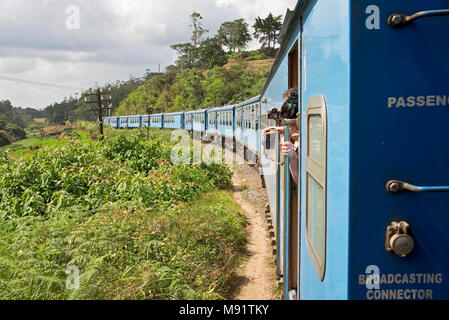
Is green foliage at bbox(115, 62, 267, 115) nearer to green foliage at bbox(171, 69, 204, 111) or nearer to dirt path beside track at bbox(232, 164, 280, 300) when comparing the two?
green foliage at bbox(171, 69, 204, 111)

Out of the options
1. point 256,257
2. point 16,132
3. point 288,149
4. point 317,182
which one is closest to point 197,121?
point 16,132

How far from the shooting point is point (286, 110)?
3.22 metres

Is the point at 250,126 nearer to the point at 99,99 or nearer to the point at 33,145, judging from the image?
the point at 33,145

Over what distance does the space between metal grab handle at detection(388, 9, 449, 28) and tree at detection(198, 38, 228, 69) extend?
84265 millimetres

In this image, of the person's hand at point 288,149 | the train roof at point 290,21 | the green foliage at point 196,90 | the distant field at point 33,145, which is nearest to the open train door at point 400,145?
the train roof at point 290,21

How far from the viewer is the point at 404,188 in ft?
4.75

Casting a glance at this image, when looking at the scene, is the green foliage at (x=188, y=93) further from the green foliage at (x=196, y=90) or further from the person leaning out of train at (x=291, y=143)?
the person leaning out of train at (x=291, y=143)

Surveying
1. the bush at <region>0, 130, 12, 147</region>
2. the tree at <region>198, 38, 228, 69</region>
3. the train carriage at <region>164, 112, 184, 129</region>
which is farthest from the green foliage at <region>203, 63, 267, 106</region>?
the bush at <region>0, 130, 12, 147</region>

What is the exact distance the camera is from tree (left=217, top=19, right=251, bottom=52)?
271 feet

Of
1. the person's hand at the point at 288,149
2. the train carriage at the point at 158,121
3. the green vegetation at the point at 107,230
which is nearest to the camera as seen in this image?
the person's hand at the point at 288,149

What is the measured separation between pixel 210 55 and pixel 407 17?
86331 mm

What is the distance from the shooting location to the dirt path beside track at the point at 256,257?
5615mm

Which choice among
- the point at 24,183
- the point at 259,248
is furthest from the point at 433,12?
the point at 24,183

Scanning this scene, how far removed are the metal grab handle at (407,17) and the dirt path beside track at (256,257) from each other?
4621mm
